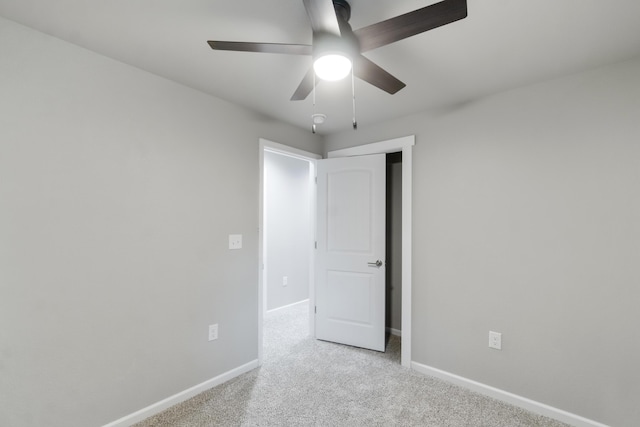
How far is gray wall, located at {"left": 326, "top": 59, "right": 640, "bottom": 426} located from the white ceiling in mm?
288

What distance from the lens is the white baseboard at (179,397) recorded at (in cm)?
190

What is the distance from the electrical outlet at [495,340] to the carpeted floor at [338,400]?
0.39m

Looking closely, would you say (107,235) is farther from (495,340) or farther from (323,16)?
(495,340)

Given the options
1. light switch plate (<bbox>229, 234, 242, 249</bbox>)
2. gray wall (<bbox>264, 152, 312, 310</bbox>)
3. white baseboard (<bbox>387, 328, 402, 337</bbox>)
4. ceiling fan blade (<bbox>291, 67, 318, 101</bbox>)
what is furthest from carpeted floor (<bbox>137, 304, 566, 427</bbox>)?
ceiling fan blade (<bbox>291, 67, 318, 101</bbox>)

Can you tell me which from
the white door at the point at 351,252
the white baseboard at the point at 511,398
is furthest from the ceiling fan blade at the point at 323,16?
the white baseboard at the point at 511,398

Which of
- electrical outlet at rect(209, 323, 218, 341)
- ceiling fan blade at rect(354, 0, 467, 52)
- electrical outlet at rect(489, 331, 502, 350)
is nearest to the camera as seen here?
ceiling fan blade at rect(354, 0, 467, 52)

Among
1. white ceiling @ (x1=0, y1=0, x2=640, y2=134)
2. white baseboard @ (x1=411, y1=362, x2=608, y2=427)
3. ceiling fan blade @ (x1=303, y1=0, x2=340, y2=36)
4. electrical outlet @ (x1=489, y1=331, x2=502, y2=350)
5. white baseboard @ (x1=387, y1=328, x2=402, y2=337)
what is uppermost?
white ceiling @ (x1=0, y1=0, x2=640, y2=134)

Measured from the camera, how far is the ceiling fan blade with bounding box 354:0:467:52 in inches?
40.5

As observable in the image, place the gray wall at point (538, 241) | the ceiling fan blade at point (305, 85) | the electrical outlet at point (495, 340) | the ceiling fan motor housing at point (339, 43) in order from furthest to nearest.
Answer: the electrical outlet at point (495, 340) < the gray wall at point (538, 241) < the ceiling fan blade at point (305, 85) < the ceiling fan motor housing at point (339, 43)

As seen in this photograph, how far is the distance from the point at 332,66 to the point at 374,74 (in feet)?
1.12

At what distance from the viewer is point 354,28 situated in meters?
1.55

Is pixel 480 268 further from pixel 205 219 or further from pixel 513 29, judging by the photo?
pixel 205 219

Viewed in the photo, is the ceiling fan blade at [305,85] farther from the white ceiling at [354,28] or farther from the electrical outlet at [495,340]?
the electrical outlet at [495,340]

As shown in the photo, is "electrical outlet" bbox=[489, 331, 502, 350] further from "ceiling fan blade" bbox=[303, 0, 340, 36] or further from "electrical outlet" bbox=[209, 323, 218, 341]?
"ceiling fan blade" bbox=[303, 0, 340, 36]
